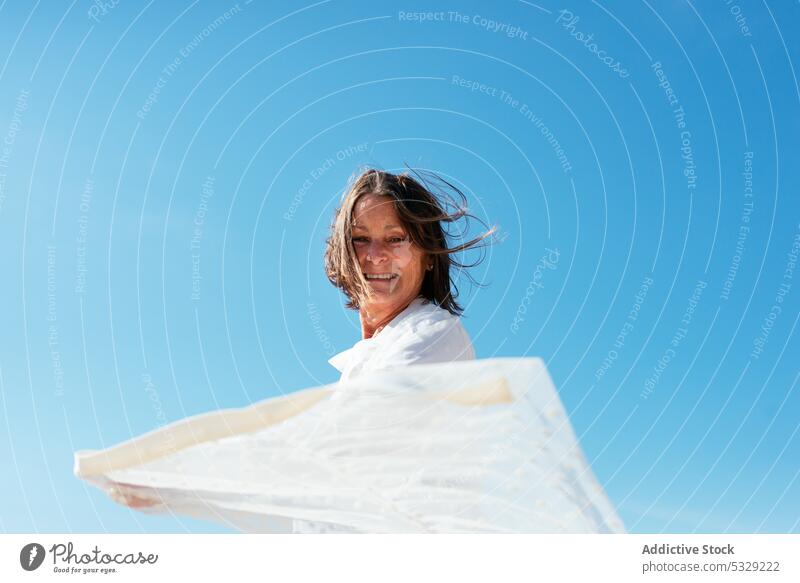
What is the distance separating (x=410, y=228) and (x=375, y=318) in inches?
28.1

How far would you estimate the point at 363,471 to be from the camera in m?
4.34

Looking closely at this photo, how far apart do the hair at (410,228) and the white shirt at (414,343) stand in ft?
1.19

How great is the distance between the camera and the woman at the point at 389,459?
413 centimetres

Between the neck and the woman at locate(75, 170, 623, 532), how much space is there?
2.72 ft

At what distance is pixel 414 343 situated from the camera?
15.1 feet

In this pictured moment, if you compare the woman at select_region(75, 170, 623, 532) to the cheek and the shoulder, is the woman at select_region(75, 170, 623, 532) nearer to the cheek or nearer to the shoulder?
the shoulder

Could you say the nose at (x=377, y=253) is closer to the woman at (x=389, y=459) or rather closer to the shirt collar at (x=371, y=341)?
the shirt collar at (x=371, y=341)

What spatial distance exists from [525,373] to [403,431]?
777 mm

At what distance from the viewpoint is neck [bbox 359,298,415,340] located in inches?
216
